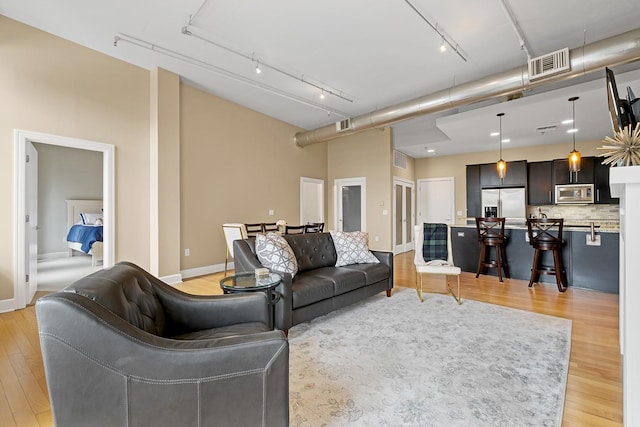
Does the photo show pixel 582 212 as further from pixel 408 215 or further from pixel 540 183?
pixel 408 215

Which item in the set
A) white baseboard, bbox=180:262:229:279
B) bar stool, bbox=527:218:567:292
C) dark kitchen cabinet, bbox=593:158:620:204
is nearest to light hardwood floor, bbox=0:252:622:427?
bar stool, bbox=527:218:567:292

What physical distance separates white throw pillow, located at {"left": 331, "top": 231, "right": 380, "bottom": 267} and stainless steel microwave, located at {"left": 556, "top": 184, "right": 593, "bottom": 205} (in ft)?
18.5

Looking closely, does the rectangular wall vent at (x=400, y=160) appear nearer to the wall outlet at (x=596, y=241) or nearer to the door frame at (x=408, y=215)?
the door frame at (x=408, y=215)

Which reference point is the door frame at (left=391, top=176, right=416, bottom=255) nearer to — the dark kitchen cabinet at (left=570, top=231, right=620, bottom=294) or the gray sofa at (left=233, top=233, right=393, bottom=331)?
the dark kitchen cabinet at (left=570, top=231, right=620, bottom=294)

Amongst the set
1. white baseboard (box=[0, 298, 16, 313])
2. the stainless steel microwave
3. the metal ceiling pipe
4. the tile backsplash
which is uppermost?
the metal ceiling pipe

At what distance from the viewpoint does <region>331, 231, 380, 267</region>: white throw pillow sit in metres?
3.86

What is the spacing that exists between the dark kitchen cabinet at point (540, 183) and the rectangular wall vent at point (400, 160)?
2.99 metres

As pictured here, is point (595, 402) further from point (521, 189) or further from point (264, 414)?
point (521, 189)

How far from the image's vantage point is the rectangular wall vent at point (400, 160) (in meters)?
8.16

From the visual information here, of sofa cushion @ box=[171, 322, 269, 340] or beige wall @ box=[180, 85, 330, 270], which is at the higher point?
beige wall @ box=[180, 85, 330, 270]

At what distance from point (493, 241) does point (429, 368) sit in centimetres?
336

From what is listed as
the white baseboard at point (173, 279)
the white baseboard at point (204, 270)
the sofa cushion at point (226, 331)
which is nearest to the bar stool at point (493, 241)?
the sofa cushion at point (226, 331)

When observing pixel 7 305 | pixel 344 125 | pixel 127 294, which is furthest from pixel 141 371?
pixel 344 125

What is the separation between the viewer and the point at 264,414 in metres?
1.23
